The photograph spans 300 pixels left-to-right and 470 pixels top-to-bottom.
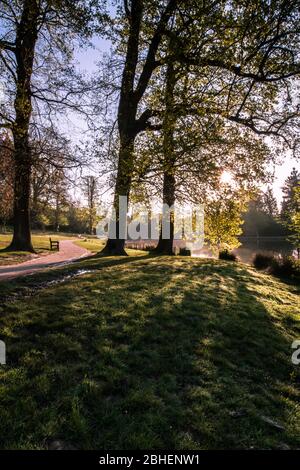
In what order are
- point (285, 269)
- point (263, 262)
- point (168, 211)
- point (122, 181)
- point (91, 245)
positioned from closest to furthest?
point (122, 181) → point (168, 211) → point (285, 269) → point (263, 262) → point (91, 245)

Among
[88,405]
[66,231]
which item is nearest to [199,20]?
[88,405]

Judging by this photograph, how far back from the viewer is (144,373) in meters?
5.17

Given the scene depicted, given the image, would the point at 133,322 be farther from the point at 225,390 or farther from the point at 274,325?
the point at 274,325

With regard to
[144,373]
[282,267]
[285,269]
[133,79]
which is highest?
[133,79]

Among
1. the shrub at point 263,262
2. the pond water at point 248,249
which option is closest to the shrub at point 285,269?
the shrub at point 263,262

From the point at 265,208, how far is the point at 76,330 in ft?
319

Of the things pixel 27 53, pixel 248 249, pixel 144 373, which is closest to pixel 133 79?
pixel 27 53

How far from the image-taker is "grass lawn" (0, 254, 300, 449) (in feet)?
12.5

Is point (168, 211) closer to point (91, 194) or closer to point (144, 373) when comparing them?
point (91, 194)

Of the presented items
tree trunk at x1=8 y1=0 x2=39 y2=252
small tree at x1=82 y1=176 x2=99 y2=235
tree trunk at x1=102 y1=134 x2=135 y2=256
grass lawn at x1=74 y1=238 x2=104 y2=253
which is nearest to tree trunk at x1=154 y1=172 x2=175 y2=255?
tree trunk at x1=102 y1=134 x2=135 y2=256

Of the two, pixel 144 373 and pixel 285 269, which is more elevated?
pixel 144 373

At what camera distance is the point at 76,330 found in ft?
21.0

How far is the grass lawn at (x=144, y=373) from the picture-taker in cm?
381

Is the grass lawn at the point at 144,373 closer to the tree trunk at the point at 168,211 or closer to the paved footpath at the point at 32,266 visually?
the paved footpath at the point at 32,266
